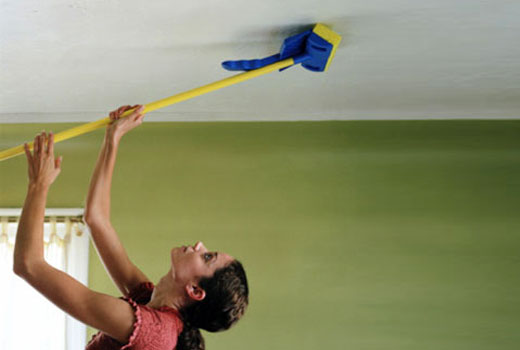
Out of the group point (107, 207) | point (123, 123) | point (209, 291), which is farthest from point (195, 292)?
point (123, 123)

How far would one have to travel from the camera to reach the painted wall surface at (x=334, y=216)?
2.65m

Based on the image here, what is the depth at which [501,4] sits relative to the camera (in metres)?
1.77

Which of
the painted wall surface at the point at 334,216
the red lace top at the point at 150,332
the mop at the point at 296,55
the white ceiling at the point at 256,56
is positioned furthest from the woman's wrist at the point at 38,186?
the painted wall surface at the point at 334,216

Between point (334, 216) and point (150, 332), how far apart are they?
1.42m

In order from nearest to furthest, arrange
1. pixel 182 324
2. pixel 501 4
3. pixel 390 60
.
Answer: pixel 182 324, pixel 501 4, pixel 390 60

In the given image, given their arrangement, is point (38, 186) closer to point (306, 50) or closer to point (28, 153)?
point (28, 153)

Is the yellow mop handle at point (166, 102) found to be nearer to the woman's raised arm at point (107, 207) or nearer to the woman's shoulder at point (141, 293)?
A: the woman's raised arm at point (107, 207)

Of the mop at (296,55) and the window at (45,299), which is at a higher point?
the mop at (296,55)

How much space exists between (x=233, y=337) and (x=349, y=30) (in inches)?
55.1

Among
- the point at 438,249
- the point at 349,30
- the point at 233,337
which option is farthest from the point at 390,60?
the point at 233,337

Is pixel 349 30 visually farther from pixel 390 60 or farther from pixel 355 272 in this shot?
pixel 355 272

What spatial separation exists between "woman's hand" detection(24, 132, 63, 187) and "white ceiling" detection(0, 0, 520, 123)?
464 mm

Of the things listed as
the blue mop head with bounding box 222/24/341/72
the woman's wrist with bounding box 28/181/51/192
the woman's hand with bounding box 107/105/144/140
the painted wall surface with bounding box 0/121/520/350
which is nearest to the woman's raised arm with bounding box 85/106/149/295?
the woman's hand with bounding box 107/105/144/140

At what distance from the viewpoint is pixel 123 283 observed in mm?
1795
